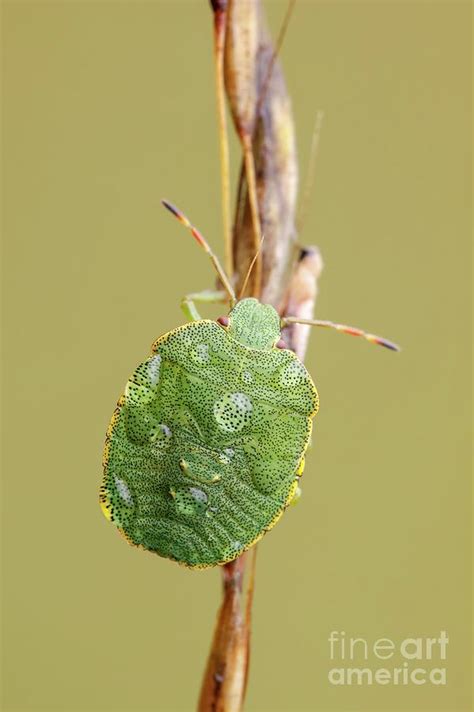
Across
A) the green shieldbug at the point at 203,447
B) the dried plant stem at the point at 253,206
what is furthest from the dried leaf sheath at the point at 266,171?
the green shieldbug at the point at 203,447

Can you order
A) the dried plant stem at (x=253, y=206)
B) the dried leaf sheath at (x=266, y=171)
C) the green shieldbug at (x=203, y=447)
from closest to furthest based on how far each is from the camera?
the green shieldbug at (x=203, y=447)
the dried plant stem at (x=253, y=206)
the dried leaf sheath at (x=266, y=171)

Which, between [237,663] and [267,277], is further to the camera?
[267,277]

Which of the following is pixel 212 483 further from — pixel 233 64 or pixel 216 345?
pixel 233 64

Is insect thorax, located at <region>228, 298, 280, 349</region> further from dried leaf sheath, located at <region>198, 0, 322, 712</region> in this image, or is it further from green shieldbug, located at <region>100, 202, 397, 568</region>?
dried leaf sheath, located at <region>198, 0, 322, 712</region>

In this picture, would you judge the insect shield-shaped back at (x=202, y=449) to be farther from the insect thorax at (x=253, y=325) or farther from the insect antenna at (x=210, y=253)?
the insect antenna at (x=210, y=253)

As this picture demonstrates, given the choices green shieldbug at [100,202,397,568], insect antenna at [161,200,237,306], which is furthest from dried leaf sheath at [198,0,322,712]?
green shieldbug at [100,202,397,568]

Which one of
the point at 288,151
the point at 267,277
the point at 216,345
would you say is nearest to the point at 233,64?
the point at 288,151
